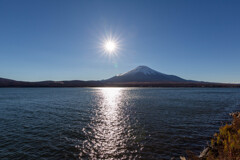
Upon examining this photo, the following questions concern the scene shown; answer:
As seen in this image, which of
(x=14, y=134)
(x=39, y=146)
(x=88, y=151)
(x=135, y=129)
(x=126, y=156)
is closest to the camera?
(x=126, y=156)

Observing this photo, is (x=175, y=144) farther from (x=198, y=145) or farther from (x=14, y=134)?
(x=14, y=134)

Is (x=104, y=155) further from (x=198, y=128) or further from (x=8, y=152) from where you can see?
(x=198, y=128)

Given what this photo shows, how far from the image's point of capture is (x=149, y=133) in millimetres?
17781

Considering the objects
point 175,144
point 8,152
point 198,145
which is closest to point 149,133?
point 175,144

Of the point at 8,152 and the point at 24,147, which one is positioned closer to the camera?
the point at 8,152

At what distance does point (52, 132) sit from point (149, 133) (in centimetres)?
1328

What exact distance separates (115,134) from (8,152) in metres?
11.3

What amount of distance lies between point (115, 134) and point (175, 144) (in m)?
7.36

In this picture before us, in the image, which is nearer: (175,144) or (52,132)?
(175,144)

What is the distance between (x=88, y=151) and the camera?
13328mm

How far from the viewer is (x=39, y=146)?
1434cm

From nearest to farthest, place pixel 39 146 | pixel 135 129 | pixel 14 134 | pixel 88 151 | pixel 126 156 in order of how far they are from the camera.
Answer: pixel 126 156, pixel 88 151, pixel 39 146, pixel 14 134, pixel 135 129

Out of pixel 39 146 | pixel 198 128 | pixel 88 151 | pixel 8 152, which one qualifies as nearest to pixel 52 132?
pixel 39 146

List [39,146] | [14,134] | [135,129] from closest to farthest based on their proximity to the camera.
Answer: [39,146] < [14,134] < [135,129]
